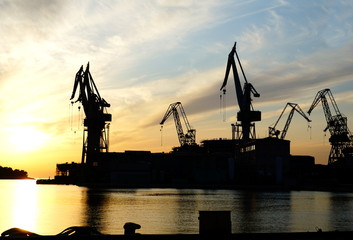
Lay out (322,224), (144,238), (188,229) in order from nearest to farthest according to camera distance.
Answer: (144,238)
(188,229)
(322,224)

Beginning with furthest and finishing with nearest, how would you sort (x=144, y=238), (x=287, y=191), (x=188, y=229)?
(x=287, y=191) → (x=188, y=229) → (x=144, y=238)

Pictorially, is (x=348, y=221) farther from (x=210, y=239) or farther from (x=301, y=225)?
(x=210, y=239)

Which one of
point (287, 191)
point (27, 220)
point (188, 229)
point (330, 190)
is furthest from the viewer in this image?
point (287, 191)

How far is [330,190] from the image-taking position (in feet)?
613

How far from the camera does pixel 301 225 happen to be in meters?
68.9

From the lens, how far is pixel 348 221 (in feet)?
245

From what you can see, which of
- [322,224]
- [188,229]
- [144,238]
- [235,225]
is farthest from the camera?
[322,224]

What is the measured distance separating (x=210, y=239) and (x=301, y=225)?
186 ft

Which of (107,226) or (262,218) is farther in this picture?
(262,218)

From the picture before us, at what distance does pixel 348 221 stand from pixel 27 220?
145ft

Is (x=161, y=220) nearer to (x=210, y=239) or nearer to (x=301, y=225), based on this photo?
(x=301, y=225)

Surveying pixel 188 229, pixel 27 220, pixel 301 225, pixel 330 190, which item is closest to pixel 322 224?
pixel 301 225

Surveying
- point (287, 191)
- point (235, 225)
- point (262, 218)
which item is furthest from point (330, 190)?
point (235, 225)

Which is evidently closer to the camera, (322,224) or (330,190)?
(322,224)
